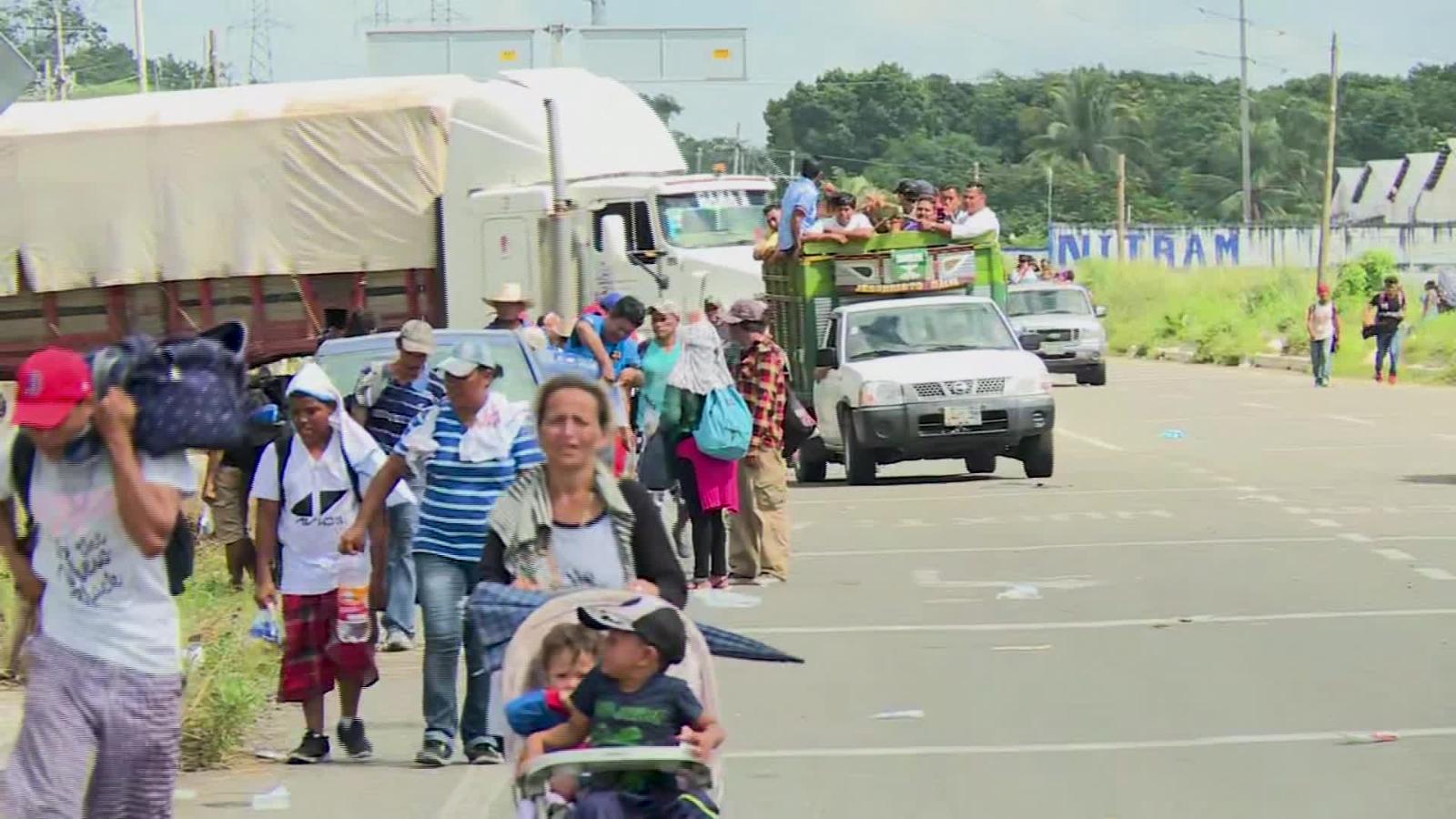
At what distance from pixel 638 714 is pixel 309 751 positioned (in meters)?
3.91

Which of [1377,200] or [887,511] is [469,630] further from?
[1377,200]

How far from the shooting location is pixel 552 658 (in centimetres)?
645

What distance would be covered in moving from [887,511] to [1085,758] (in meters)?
11.0

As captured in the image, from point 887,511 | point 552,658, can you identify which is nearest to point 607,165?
point 887,511

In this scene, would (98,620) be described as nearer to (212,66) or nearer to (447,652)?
(447,652)

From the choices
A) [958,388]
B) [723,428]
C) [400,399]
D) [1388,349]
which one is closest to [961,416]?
[958,388]

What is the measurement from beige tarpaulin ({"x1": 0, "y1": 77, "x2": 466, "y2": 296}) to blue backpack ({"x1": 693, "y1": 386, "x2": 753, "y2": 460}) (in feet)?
42.2

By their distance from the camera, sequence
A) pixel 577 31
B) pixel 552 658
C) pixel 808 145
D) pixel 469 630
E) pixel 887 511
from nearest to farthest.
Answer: pixel 552 658 < pixel 469 630 < pixel 887 511 < pixel 577 31 < pixel 808 145

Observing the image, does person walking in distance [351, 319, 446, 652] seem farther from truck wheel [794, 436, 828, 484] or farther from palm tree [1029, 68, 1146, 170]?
palm tree [1029, 68, 1146, 170]

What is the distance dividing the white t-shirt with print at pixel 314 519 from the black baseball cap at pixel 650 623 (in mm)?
3523

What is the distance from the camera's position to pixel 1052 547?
56.0 ft

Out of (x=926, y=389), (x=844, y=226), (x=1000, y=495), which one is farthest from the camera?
(x=844, y=226)

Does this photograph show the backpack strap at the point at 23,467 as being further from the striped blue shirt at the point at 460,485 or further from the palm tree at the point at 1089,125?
the palm tree at the point at 1089,125

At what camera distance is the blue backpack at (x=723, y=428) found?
48.2 feet
